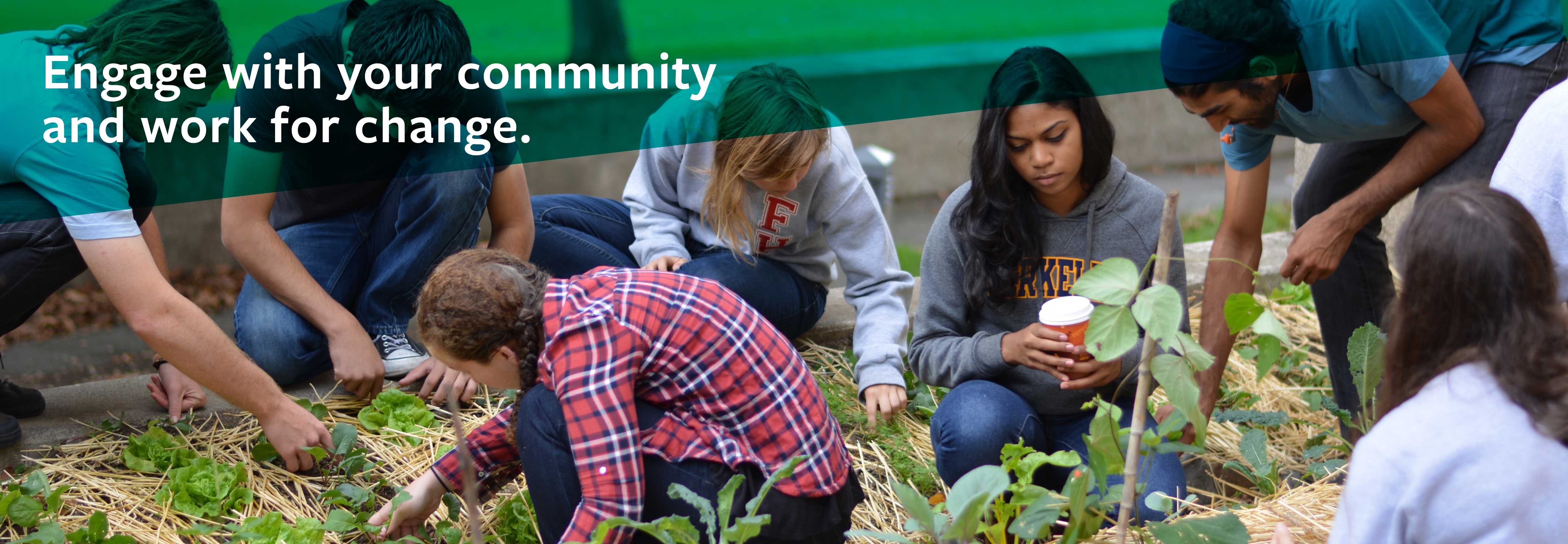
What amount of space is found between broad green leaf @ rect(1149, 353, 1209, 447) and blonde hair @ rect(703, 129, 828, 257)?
105 cm

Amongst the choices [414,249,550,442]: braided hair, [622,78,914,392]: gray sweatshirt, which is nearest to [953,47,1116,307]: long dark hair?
[622,78,914,392]: gray sweatshirt

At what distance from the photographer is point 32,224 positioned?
2.12 meters

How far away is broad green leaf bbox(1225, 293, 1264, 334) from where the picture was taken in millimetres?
1318

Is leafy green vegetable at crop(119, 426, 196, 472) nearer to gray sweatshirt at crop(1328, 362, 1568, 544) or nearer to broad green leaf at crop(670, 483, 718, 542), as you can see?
broad green leaf at crop(670, 483, 718, 542)

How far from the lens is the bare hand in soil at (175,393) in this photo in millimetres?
2371

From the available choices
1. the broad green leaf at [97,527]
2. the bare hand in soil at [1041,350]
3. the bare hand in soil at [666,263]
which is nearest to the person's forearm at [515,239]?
the bare hand in soil at [666,263]

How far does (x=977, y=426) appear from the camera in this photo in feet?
6.51

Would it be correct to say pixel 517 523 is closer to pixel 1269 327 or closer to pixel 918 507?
pixel 918 507

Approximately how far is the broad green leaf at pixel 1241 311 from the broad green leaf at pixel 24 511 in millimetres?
1992

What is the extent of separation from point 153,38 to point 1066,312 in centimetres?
173

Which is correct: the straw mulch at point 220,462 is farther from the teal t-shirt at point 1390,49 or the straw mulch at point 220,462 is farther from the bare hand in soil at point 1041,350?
the teal t-shirt at point 1390,49

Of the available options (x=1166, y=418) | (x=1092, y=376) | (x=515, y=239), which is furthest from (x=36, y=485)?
(x=1166, y=418)

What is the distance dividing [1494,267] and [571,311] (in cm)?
113

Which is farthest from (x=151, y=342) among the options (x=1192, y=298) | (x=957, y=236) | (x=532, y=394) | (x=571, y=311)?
(x=1192, y=298)
